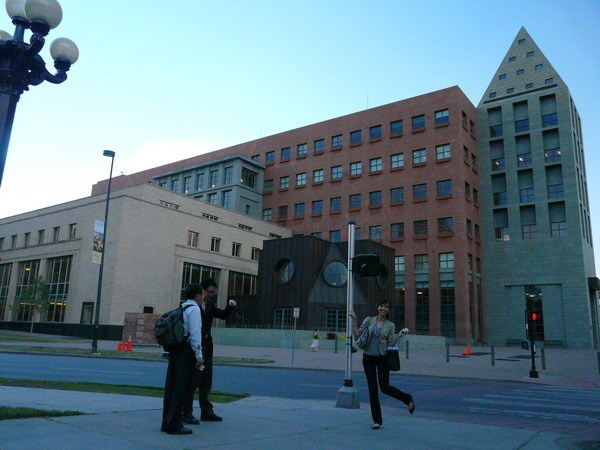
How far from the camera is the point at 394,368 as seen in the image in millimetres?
7414

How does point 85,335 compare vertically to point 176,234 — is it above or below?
below

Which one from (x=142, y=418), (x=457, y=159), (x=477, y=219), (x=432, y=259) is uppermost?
(x=457, y=159)

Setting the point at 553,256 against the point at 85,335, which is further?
the point at 553,256

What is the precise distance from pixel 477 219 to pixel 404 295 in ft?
37.8

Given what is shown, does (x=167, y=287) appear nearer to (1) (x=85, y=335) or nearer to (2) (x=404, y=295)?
(1) (x=85, y=335)

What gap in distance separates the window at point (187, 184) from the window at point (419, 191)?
101 feet

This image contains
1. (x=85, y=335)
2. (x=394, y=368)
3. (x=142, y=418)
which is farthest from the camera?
(x=85, y=335)

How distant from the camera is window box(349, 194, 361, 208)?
58.6 m

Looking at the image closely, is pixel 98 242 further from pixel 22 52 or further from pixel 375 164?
pixel 375 164

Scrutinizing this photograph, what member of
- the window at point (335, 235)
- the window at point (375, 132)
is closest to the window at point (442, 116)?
the window at point (375, 132)

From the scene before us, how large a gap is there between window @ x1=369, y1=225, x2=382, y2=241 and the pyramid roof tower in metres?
18.9

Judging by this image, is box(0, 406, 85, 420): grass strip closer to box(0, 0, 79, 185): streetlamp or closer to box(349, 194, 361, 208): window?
box(0, 0, 79, 185): streetlamp

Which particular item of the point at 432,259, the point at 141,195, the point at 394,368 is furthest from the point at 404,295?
the point at 394,368

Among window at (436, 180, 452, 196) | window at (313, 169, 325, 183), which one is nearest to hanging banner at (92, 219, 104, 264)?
window at (436, 180, 452, 196)
